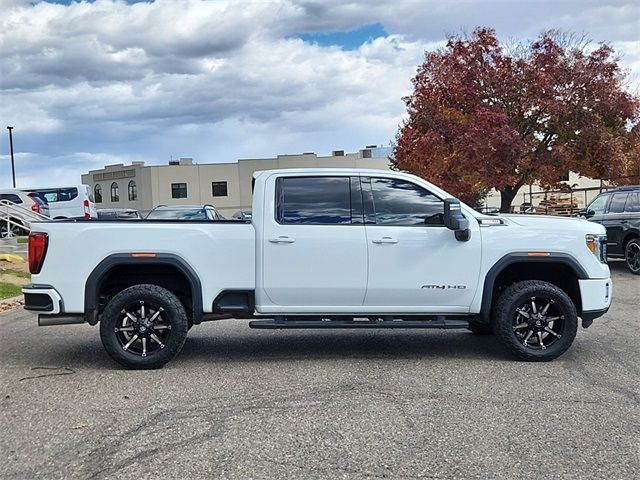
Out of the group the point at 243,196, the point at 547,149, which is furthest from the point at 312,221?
the point at 243,196

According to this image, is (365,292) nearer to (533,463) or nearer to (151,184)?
(533,463)

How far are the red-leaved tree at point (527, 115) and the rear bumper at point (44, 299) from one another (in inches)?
479

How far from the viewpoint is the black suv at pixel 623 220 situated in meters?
13.3

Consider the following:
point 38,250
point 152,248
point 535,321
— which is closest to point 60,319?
point 38,250

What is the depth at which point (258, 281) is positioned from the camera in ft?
20.8

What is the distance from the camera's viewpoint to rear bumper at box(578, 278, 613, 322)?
6.51 metres

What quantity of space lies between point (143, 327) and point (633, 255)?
1082 centimetres

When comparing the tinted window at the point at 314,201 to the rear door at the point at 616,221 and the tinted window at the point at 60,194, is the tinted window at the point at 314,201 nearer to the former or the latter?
the rear door at the point at 616,221

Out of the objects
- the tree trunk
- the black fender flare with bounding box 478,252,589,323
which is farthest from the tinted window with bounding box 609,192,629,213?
the black fender flare with bounding box 478,252,589,323

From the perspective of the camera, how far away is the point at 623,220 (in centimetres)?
1357

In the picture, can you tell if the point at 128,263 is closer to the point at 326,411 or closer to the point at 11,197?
the point at 326,411

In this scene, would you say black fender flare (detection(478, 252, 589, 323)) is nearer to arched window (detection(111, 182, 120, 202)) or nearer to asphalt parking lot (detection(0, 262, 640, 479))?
asphalt parking lot (detection(0, 262, 640, 479))

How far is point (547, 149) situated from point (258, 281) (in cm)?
1277

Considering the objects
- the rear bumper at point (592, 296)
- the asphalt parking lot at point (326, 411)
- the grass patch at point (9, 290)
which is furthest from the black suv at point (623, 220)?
the grass patch at point (9, 290)
